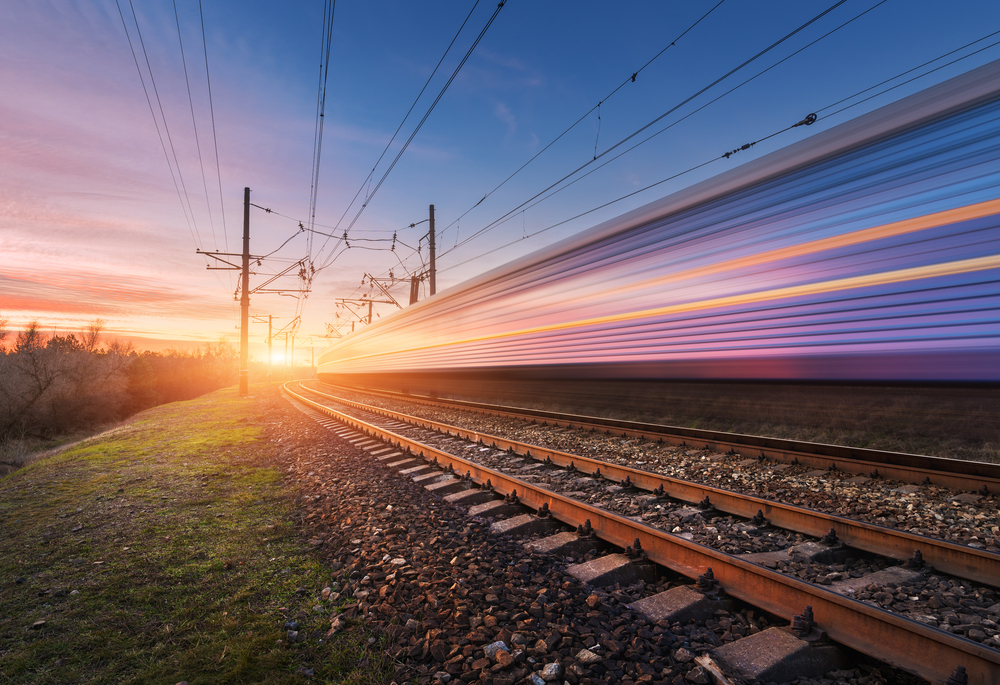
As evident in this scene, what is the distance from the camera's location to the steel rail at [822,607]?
6.68 feet

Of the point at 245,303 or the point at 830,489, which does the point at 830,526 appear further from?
the point at 245,303

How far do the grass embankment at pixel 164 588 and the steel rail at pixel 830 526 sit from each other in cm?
317

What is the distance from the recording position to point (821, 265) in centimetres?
538

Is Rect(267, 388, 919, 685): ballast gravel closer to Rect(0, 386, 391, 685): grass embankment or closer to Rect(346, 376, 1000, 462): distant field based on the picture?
Rect(0, 386, 391, 685): grass embankment

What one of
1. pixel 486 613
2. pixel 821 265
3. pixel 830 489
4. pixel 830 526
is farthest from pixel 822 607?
pixel 821 265

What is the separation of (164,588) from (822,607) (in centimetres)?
417

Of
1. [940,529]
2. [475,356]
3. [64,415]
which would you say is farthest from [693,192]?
[64,415]

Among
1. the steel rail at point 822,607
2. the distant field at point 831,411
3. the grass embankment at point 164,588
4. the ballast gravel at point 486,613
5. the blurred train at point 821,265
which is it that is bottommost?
the grass embankment at point 164,588

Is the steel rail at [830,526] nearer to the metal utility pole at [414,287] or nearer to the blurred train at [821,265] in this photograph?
the blurred train at [821,265]

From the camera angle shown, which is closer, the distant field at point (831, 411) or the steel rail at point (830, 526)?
the steel rail at point (830, 526)

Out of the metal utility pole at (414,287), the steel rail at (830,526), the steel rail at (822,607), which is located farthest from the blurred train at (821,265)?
the metal utility pole at (414,287)

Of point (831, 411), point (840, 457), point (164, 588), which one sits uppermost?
point (831, 411)

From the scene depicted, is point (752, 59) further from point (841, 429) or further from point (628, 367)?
point (841, 429)

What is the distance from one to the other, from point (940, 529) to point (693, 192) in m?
4.86
